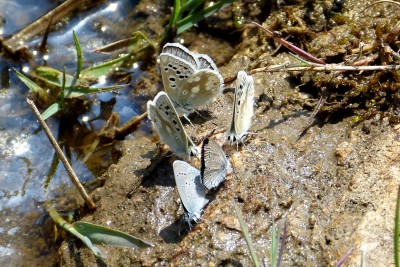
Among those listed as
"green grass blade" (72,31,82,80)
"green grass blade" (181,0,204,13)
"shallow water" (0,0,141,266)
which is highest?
"green grass blade" (72,31,82,80)

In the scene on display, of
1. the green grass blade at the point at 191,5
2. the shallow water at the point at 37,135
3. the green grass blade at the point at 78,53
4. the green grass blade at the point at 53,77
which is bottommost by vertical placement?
the shallow water at the point at 37,135

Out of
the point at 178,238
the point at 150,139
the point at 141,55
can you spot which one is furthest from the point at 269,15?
the point at 178,238

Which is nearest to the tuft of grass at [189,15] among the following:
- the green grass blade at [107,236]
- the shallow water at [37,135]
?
the shallow water at [37,135]

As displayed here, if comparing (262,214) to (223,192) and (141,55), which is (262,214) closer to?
(223,192)

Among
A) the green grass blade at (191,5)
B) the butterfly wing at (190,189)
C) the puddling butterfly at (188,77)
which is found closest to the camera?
the butterfly wing at (190,189)

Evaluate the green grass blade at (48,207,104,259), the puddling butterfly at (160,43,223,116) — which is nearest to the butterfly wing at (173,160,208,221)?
the green grass blade at (48,207,104,259)

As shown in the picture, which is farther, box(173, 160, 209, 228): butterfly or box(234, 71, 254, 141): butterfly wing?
box(234, 71, 254, 141): butterfly wing

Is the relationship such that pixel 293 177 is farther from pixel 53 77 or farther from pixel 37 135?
pixel 53 77

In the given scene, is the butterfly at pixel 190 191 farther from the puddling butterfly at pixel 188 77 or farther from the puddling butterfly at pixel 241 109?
the puddling butterfly at pixel 188 77

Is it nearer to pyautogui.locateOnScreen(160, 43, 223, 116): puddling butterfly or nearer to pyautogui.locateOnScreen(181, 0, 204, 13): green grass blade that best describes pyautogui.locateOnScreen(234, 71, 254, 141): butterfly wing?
pyautogui.locateOnScreen(160, 43, 223, 116): puddling butterfly
